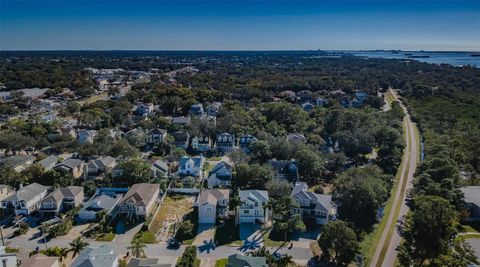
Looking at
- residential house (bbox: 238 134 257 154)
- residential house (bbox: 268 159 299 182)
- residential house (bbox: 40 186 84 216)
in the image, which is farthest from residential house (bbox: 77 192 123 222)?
residential house (bbox: 238 134 257 154)

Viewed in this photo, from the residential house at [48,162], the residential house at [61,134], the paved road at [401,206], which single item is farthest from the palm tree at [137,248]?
the residential house at [61,134]

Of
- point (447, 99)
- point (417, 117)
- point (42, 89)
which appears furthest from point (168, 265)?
point (42, 89)

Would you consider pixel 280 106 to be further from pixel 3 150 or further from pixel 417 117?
pixel 3 150

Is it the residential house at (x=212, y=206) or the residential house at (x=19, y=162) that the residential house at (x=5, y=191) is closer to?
the residential house at (x=19, y=162)

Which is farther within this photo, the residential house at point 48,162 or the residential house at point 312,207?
the residential house at point 48,162

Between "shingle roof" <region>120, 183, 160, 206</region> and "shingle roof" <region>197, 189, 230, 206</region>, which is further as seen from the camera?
"shingle roof" <region>120, 183, 160, 206</region>

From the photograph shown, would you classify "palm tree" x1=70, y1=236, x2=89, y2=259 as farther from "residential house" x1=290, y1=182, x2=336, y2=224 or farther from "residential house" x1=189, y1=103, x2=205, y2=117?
"residential house" x1=189, y1=103, x2=205, y2=117
